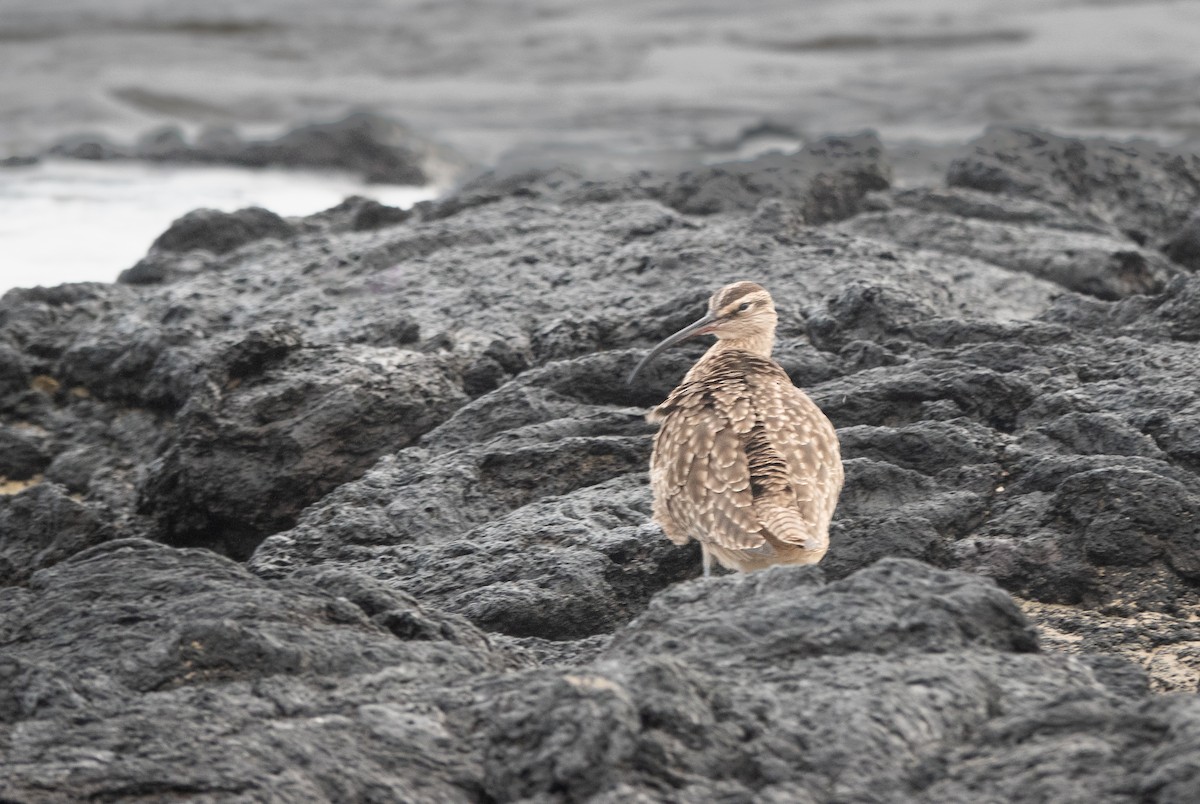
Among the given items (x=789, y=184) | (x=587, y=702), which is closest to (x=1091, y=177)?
(x=789, y=184)

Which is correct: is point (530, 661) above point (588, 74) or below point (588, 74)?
below

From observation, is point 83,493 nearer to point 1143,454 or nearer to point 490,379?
point 490,379

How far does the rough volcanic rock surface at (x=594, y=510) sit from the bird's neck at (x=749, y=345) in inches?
13.1

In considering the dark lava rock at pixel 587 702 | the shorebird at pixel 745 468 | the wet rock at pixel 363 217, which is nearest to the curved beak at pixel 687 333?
the shorebird at pixel 745 468

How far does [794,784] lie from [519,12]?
103 feet

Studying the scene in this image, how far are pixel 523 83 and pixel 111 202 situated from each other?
47.3 ft

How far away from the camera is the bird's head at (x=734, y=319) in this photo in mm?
6809

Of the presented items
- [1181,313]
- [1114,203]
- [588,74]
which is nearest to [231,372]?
[1181,313]

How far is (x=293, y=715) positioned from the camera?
4316 mm

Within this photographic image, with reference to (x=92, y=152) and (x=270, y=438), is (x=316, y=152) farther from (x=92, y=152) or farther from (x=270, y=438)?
(x=270, y=438)

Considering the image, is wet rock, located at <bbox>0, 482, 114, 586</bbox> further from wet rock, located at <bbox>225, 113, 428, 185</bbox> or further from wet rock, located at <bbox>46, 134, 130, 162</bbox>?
wet rock, located at <bbox>46, 134, 130, 162</bbox>

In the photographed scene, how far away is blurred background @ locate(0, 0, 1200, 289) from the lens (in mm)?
17516

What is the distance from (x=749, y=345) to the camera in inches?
271

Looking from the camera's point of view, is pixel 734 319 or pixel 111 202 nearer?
pixel 734 319
